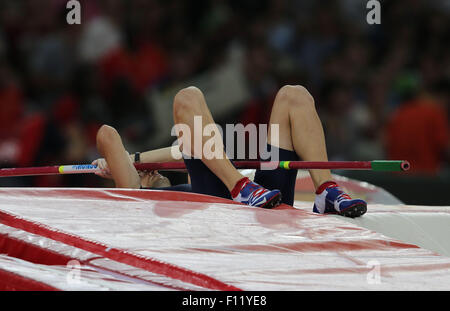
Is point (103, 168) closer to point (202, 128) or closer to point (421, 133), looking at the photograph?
point (202, 128)

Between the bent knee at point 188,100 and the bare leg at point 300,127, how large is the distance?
0.27 m

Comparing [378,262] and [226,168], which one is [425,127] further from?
[378,262]

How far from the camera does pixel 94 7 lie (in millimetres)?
4605

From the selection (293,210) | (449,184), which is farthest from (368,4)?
(293,210)

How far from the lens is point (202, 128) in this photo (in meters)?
2.10

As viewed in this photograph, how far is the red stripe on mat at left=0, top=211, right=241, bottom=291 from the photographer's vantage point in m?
1.36

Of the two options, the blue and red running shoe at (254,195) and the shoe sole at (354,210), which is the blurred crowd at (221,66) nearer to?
the blue and red running shoe at (254,195)

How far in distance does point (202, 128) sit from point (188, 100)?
0.11m

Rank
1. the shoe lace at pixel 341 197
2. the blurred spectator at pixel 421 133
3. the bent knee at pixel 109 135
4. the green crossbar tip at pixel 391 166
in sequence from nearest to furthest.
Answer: the green crossbar tip at pixel 391 166 → the shoe lace at pixel 341 197 → the bent knee at pixel 109 135 → the blurred spectator at pixel 421 133

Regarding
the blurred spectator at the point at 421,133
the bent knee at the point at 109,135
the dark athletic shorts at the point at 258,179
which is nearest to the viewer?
the dark athletic shorts at the point at 258,179

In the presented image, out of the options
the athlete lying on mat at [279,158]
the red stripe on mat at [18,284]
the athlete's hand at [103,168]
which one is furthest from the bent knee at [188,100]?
the red stripe on mat at [18,284]

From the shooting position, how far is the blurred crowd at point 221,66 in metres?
4.04

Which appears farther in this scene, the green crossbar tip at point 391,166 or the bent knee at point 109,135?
the bent knee at point 109,135

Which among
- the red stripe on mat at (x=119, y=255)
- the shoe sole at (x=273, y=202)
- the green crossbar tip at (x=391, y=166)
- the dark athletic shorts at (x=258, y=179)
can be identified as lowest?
the red stripe on mat at (x=119, y=255)
